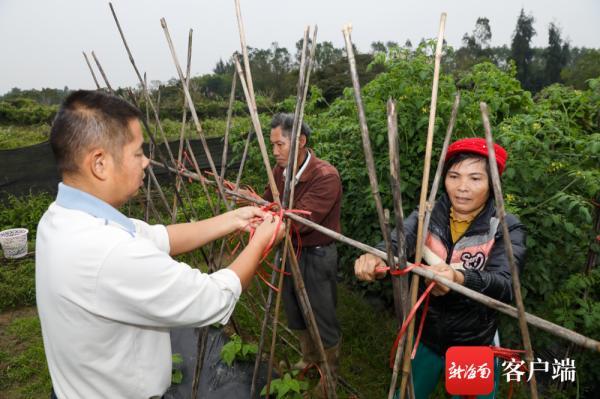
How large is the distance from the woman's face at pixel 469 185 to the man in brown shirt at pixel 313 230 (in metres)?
1.09

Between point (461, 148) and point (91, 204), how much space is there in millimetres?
1499

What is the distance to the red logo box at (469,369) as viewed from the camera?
122cm

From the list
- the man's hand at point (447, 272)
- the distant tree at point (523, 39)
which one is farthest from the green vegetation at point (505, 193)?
the distant tree at point (523, 39)

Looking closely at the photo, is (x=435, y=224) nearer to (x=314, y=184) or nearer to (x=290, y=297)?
(x=314, y=184)

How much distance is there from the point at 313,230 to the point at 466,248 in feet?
4.11

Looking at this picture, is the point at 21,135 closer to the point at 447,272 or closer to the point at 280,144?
the point at 280,144

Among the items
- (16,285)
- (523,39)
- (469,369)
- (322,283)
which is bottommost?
(16,285)

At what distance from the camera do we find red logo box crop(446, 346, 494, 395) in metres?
1.22

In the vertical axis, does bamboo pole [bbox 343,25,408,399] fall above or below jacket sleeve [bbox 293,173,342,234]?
above

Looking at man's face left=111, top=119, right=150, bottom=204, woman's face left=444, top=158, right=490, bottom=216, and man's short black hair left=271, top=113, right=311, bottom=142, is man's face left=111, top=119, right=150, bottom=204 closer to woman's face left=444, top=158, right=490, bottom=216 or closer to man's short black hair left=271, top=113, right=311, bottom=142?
woman's face left=444, top=158, right=490, bottom=216

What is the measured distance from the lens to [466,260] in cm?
169

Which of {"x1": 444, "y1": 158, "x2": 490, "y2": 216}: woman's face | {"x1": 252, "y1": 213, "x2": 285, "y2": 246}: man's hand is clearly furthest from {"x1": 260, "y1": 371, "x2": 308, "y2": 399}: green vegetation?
{"x1": 444, "y1": 158, "x2": 490, "y2": 216}: woman's face

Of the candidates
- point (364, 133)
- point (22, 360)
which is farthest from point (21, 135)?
point (364, 133)

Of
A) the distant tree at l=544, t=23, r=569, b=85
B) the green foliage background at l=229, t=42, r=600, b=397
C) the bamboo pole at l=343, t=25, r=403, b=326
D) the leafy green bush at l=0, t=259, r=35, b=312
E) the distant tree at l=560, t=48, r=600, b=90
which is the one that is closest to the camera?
the bamboo pole at l=343, t=25, r=403, b=326
